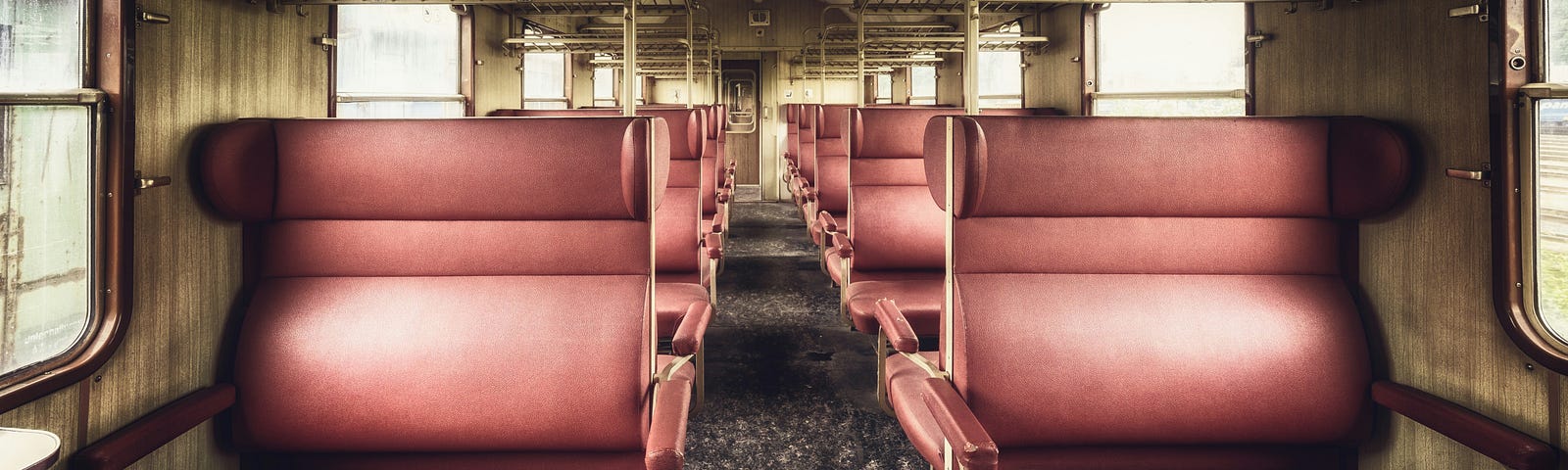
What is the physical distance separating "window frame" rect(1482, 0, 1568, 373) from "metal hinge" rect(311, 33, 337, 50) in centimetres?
238

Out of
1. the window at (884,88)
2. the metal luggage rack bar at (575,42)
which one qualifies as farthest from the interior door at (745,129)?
the metal luggage rack bar at (575,42)

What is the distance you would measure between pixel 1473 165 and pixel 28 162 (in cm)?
236

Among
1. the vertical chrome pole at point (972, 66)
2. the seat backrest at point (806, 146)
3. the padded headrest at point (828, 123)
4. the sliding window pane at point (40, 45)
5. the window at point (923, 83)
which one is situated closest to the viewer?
the sliding window pane at point (40, 45)

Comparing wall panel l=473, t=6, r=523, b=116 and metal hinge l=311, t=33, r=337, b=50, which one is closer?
metal hinge l=311, t=33, r=337, b=50

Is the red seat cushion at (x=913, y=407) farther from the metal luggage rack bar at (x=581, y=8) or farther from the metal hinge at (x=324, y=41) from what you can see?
the metal luggage rack bar at (x=581, y=8)

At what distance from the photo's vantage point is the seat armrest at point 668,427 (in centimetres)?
119

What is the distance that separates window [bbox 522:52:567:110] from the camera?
627 centimetres

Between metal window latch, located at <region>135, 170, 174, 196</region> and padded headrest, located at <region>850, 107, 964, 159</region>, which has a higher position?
padded headrest, located at <region>850, 107, 964, 159</region>

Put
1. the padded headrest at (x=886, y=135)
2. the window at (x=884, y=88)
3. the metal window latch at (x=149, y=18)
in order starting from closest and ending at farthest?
the metal window latch at (x=149, y=18)
the padded headrest at (x=886, y=135)
the window at (x=884, y=88)

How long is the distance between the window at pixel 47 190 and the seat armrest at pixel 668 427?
Answer: 91 cm

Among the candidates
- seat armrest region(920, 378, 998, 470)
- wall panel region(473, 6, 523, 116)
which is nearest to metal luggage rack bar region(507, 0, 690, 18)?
wall panel region(473, 6, 523, 116)

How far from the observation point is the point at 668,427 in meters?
1.29

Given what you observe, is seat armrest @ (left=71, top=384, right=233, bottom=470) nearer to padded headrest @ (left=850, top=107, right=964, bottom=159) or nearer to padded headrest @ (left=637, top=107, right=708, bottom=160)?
padded headrest @ (left=637, top=107, right=708, bottom=160)

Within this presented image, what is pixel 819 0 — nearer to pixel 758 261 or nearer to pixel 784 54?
pixel 784 54
